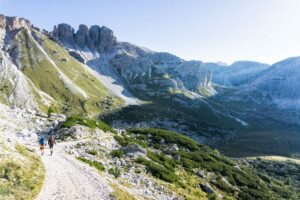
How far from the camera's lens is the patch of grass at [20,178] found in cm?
2481

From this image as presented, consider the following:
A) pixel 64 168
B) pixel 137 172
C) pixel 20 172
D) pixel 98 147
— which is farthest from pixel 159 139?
pixel 20 172

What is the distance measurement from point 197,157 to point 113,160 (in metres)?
33.1

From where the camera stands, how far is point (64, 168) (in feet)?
115

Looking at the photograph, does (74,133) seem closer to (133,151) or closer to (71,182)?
(133,151)

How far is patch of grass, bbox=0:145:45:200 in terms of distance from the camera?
81.4 ft

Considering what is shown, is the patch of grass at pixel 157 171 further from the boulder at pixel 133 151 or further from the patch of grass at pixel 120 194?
the patch of grass at pixel 120 194

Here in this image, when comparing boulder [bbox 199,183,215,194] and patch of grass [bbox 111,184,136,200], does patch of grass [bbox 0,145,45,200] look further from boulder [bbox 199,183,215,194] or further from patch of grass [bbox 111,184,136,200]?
boulder [bbox 199,183,215,194]

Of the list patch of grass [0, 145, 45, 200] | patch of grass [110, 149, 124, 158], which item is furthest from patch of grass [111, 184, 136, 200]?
patch of grass [110, 149, 124, 158]

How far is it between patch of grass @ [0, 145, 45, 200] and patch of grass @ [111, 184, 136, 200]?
6.78 m

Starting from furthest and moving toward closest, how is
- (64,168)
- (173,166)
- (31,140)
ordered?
(173,166) → (31,140) → (64,168)

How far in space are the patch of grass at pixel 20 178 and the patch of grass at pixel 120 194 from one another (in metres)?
6.78

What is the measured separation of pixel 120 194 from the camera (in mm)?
30250

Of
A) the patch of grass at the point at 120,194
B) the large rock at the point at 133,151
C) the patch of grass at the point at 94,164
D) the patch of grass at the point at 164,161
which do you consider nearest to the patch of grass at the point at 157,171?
the large rock at the point at 133,151

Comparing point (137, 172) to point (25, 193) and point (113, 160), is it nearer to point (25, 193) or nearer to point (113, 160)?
point (113, 160)
